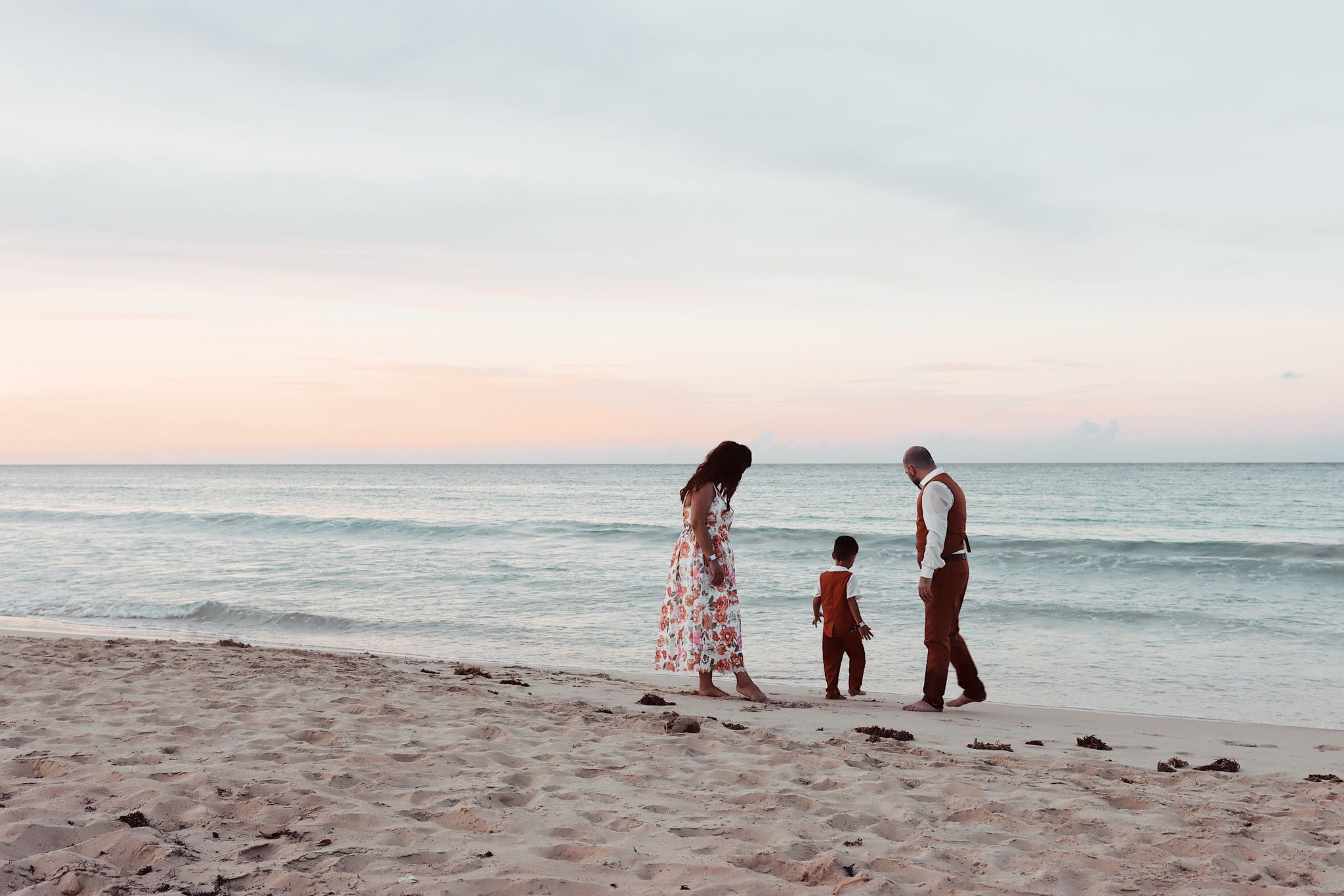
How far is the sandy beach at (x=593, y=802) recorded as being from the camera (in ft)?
9.71

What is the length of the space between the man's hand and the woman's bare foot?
143 centimetres

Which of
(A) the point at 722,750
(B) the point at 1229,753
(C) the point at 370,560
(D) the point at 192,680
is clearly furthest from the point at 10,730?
(C) the point at 370,560

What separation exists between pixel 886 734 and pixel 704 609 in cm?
158

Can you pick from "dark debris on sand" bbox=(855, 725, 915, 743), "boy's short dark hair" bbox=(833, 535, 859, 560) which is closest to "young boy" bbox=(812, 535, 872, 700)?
"boy's short dark hair" bbox=(833, 535, 859, 560)

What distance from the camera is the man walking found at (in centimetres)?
613

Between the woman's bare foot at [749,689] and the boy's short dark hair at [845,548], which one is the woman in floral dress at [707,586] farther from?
the boy's short dark hair at [845,548]

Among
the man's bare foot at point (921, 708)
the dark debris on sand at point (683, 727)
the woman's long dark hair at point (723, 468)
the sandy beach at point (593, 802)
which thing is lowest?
the man's bare foot at point (921, 708)

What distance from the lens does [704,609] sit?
21.3 ft

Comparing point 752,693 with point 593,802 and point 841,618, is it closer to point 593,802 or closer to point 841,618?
point 841,618

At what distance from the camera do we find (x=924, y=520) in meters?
6.24

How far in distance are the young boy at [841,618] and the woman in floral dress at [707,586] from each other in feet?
2.29

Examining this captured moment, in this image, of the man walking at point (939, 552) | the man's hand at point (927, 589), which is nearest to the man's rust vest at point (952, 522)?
the man walking at point (939, 552)

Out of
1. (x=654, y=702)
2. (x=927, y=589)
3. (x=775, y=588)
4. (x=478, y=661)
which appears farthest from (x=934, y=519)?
(x=775, y=588)

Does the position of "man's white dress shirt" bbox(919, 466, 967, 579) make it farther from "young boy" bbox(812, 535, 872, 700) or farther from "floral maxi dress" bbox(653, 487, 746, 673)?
"floral maxi dress" bbox(653, 487, 746, 673)
